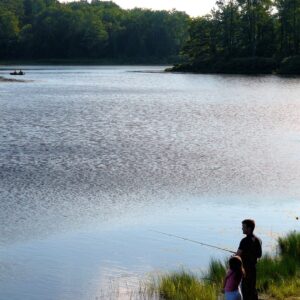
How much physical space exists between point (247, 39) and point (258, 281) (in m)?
137

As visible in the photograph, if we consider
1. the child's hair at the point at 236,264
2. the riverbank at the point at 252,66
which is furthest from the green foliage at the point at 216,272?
the riverbank at the point at 252,66

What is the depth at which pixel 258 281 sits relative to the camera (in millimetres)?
15703

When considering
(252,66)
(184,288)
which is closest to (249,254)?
(184,288)

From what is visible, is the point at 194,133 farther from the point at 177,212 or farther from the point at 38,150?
the point at 177,212

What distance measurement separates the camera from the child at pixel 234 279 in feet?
38.9

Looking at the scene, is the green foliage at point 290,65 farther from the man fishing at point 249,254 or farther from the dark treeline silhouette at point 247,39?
the man fishing at point 249,254

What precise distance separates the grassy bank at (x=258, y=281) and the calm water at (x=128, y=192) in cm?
104

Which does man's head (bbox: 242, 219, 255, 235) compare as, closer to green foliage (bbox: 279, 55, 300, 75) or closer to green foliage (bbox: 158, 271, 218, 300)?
green foliage (bbox: 158, 271, 218, 300)

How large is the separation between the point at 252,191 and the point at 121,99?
5657 cm

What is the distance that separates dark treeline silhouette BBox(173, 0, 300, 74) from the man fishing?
121767mm

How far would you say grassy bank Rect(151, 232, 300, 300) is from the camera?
14898mm

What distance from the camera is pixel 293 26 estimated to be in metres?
141

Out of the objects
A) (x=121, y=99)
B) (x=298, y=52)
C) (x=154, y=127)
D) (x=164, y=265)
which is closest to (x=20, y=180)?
(x=164, y=265)

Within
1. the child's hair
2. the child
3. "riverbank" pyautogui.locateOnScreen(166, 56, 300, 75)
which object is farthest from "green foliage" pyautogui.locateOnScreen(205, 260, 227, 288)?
"riverbank" pyautogui.locateOnScreen(166, 56, 300, 75)
